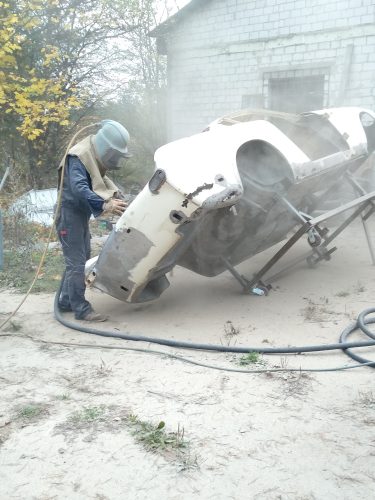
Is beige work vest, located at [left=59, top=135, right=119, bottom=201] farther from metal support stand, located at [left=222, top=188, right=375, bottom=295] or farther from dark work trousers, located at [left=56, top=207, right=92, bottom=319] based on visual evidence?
metal support stand, located at [left=222, top=188, right=375, bottom=295]

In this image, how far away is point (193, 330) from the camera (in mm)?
4445

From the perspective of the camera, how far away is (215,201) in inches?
159

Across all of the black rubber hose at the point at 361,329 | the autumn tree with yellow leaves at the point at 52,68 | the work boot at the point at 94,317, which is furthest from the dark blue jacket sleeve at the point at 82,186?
the autumn tree with yellow leaves at the point at 52,68

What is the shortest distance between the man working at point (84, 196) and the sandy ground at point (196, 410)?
0.40m

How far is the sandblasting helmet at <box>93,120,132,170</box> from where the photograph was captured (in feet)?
14.9

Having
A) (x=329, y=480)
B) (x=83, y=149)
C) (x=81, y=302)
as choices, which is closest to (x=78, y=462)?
(x=329, y=480)

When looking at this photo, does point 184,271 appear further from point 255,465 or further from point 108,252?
point 255,465

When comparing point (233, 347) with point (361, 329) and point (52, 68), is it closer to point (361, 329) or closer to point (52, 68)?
point (361, 329)

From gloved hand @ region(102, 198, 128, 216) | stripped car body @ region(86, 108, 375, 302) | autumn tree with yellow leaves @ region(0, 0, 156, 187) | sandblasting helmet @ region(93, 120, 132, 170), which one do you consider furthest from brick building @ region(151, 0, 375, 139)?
gloved hand @ region(102, 198, 128, 216)

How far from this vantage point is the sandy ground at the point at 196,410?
240cm

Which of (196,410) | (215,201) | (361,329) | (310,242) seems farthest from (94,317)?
(361,329)

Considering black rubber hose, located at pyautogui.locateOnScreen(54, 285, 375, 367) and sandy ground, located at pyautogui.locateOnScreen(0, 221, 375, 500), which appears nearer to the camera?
sandy ground, located at pyautogui.locateOnScreen(0, 221, 375, 500)

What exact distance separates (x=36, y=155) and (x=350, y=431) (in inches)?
364

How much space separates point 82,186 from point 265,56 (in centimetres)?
670
